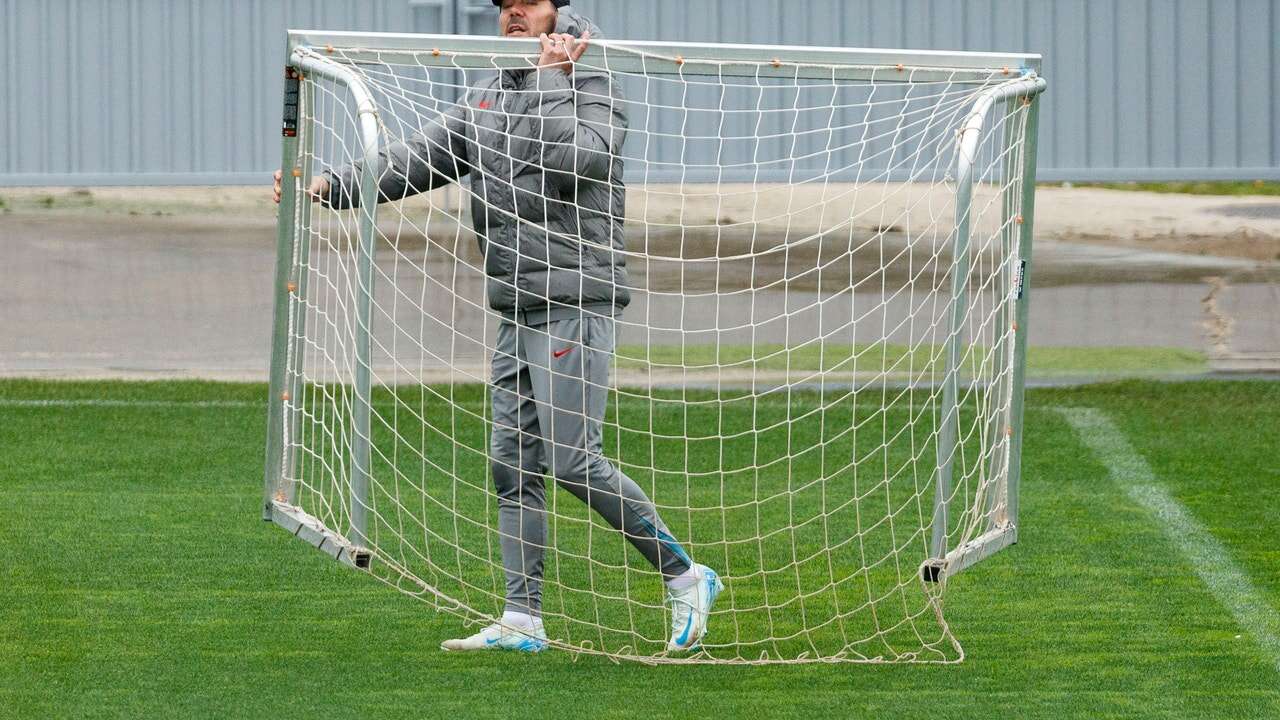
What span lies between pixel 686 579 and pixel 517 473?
553mm

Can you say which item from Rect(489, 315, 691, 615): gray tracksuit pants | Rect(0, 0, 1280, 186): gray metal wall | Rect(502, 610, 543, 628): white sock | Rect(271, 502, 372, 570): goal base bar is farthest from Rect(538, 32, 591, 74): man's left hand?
Rect(0, 0, 1280, 186): gray metal wall

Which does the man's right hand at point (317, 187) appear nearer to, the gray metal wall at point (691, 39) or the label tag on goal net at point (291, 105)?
the label tag on goal net at point (291, 105)

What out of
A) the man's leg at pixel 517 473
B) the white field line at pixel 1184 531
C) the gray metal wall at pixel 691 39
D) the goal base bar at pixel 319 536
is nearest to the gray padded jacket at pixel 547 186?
the man's leg at pixel 517 473

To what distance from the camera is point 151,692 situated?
14.5 feet

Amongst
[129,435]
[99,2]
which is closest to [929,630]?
[129,435]

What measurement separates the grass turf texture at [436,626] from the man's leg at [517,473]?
25cm

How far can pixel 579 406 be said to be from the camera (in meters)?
4.69

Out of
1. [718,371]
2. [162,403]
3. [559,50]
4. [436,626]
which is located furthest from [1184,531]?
[162,403]

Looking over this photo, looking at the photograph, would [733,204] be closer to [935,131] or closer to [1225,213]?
[935,131]

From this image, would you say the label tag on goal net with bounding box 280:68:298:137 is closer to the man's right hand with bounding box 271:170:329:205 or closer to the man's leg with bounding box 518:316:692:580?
the man's right hand with bounding box 271:170:329:205

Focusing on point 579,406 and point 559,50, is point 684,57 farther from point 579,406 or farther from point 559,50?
point 579,406

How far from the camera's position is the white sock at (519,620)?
487 centimetres

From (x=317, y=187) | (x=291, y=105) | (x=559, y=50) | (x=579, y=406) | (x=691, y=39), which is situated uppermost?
(x=691, y=39)

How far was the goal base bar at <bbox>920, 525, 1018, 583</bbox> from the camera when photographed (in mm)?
4598
